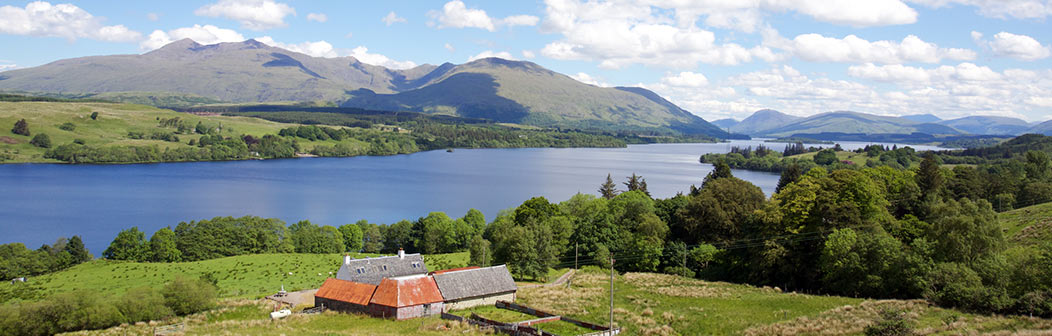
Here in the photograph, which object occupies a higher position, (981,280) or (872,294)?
(981,280)

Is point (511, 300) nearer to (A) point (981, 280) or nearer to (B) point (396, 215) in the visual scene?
(A) point (981, 280)

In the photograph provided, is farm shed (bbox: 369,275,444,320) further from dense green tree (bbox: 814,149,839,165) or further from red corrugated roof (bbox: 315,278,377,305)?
dense green tree (bbox: 814,149,839,165)

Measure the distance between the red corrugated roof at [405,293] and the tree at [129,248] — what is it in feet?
120

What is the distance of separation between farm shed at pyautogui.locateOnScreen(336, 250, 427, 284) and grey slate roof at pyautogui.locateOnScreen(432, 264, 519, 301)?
618cm

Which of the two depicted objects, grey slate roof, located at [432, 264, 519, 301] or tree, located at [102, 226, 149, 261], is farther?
tree, located at [102, 226, 149, 261]

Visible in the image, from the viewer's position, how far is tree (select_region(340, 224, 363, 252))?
65562 mm

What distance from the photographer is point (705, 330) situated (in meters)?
24.3

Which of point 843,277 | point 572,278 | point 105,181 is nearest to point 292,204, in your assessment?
point 105,181

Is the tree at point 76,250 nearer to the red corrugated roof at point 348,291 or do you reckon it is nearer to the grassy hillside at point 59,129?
the red corrugated roof at point 348,291

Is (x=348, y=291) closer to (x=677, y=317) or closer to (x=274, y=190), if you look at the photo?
(x=677, y=317)

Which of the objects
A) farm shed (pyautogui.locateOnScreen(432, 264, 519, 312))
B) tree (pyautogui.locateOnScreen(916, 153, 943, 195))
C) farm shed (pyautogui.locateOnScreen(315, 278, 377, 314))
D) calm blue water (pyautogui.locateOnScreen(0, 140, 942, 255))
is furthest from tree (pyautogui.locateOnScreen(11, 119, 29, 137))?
tree (pyautogui.locateOnScreen(916, 153, 943, 195))

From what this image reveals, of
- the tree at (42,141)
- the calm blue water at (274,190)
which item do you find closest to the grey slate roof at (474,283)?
the calm blue water at (274,190)

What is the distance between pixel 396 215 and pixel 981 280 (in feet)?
225

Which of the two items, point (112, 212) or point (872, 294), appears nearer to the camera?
point (872, 294)
